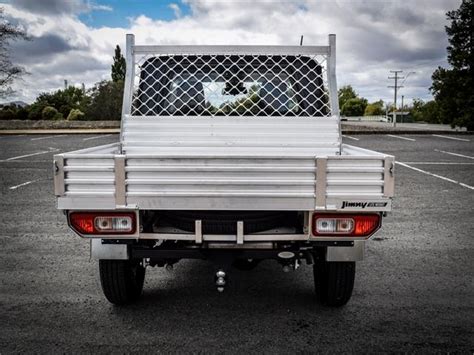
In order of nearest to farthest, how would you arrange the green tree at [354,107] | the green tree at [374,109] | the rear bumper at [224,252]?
the rear bumper at [224,252], the green tree at [374,109], the green tree at [354,107]

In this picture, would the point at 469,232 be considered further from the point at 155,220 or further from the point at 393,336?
the point at 155,220

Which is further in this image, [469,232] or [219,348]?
[469,232]

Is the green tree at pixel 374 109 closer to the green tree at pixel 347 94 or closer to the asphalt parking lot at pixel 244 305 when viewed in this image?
the green tree at pixel 347 94

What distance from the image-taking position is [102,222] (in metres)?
3.19

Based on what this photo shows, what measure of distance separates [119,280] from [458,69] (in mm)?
34753

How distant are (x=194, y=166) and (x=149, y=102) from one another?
5.46ft

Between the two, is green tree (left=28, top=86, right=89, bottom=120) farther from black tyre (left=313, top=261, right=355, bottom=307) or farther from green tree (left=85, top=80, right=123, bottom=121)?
black tyre (left=313, top=261, right=355, bottom=307)

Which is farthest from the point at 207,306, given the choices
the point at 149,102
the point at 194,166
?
the point at 149,102

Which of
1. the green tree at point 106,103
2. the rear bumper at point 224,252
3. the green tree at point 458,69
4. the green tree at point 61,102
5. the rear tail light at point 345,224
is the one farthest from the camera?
the green tree at point 61,102

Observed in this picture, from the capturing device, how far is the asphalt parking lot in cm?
322

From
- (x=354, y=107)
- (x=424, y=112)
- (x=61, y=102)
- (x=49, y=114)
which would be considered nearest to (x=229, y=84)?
(x=49, y=114)

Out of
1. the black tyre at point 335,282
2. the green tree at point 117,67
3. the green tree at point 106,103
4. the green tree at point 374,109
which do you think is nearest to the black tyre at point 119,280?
the black tyre at point 335,282

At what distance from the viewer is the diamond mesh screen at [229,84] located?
4477 mm

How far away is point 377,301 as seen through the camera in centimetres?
394
